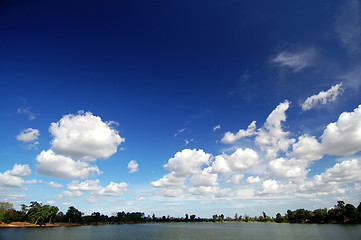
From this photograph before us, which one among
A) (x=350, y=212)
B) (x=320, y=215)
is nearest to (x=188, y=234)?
(x=350, y=212)

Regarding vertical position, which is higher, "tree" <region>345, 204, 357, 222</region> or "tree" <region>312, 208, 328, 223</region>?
"tree" <region>345, 204, 357, 222</region>

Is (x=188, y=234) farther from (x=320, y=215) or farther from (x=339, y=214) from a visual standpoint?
(x=320, y=215)

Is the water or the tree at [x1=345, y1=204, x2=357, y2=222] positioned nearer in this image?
the water

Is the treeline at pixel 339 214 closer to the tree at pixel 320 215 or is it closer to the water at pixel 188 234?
the tree at pixel 320 215

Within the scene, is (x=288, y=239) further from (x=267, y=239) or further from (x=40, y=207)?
(x=40, y=207)

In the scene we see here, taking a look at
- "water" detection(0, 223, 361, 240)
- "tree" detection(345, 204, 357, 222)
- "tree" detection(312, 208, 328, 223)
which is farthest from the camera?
"tree" detection(312, 208, 328, 223)

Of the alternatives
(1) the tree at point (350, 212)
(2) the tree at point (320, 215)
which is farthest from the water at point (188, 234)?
(2) the tree at point (320, 215)

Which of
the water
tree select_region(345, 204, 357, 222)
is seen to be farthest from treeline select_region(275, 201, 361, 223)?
the water

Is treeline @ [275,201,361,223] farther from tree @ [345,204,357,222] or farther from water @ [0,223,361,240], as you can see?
water @ [0,223,361,240]

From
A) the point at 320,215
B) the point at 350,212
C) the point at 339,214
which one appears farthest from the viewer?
the point at 320,215

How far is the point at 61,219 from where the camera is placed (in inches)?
Answer: 7790

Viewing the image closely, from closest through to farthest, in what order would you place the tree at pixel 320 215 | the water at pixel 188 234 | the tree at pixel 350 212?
the water at pixel 188 234
the tree at pixel 350 212
the tree at pixel 320 215

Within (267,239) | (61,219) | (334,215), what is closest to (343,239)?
(267,239)

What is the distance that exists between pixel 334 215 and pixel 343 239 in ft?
457
